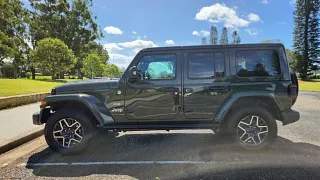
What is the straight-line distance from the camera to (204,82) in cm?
508

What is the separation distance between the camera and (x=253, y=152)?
199 inches

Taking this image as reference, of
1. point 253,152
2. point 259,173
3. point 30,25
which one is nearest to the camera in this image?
point 259,173

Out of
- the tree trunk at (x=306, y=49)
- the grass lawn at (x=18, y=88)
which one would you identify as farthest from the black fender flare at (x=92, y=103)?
the tree trunk at (x=306, y=49)

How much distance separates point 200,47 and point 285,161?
2527 millimetres

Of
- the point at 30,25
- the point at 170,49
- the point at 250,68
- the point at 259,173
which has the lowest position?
the point at 259,173

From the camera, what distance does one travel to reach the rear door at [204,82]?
199 inches

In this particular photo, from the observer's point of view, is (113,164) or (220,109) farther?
(220,109)

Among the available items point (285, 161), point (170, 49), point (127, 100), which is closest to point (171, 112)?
point (127, 100)

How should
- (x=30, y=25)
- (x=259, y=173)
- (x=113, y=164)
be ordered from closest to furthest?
(x=259, y=173)
(x=113, y=164)
(x=30, y=25)

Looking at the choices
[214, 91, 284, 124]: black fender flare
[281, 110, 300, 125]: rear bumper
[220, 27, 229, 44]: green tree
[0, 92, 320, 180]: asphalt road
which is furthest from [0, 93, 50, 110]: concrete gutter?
[220, 27, 229, 44]: green tree

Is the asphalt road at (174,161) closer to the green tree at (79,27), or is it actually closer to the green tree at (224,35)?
the green tree at (79,27)

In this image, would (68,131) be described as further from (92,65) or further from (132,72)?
(92,65)

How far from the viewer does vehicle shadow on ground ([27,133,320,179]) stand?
4.14 m

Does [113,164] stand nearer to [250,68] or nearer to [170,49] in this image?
[170,49]
